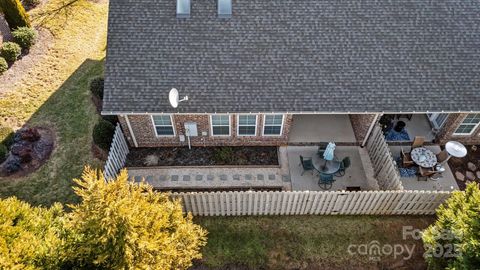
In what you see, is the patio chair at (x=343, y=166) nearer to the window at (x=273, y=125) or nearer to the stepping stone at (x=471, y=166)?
the window at (x=273, y=125)

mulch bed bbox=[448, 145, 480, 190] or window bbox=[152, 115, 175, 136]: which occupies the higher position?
window bbox=[152, 115, 175, 136]

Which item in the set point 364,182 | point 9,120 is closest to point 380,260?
point 364,182

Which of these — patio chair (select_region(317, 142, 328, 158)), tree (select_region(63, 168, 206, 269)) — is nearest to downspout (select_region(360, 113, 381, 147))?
patio chair (select_region(317, 142, 328, 158))

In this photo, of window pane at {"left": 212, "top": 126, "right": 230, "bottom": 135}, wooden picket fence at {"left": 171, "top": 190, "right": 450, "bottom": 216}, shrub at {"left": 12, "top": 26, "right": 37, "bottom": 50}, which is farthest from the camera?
shrub at {"left": 12, "top": 26, "right": 37, "bottom": 50}

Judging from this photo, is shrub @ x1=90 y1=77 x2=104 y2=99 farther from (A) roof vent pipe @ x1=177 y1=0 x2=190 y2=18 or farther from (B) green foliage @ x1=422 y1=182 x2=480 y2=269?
(B) green foliage @ x1=422 y1=182 x2=480 y2=269

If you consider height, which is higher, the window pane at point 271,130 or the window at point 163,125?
the window pane at point 271,130

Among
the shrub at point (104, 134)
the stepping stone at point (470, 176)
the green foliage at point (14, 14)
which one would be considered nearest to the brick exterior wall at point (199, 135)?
the shrub at point (104, 134)

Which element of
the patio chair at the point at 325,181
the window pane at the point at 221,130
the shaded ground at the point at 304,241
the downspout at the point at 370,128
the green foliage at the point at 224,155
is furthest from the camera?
the green foliage at the point at 224,155
